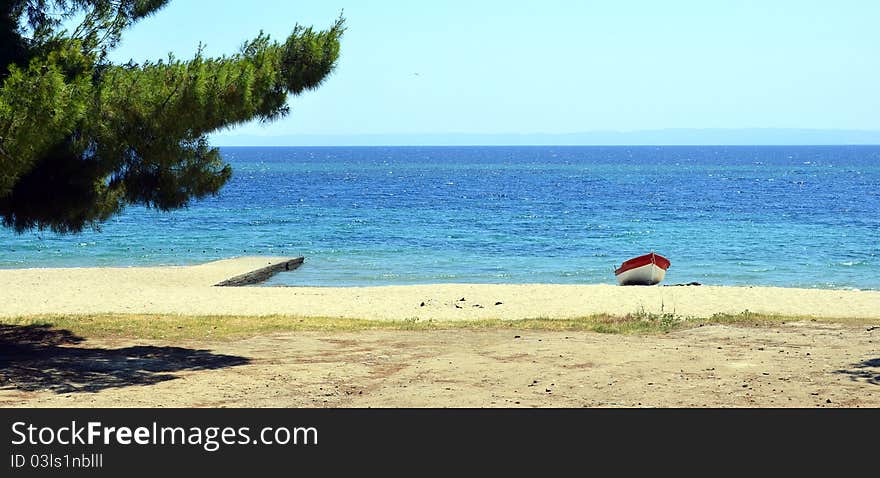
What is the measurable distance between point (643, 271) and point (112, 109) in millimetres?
22717

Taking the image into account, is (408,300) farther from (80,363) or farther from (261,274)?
(80,363)

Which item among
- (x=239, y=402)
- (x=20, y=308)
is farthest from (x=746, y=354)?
(x=20, y=308)

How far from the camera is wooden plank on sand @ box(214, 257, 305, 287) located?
31484 millimetres

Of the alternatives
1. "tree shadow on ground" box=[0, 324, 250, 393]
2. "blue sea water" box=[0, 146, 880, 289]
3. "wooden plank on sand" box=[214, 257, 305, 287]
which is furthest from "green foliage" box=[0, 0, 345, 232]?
"blue sea water" box=[0, 146, 880, 289]

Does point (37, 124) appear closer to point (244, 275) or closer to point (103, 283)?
point (103, 283)

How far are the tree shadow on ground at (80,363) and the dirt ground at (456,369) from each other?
3 centimetres

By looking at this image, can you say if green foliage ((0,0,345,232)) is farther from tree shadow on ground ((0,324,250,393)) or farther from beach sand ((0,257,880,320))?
beach sand ((0,257,880,320))

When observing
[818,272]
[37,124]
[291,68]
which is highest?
[291,68]

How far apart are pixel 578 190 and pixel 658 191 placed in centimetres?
811

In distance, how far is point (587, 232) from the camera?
54250mm

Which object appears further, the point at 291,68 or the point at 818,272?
the point at 818,272

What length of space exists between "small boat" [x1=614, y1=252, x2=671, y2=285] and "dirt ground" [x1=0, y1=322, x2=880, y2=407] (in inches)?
598

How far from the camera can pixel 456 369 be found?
1270 cm

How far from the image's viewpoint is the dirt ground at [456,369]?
10797 millimetres
